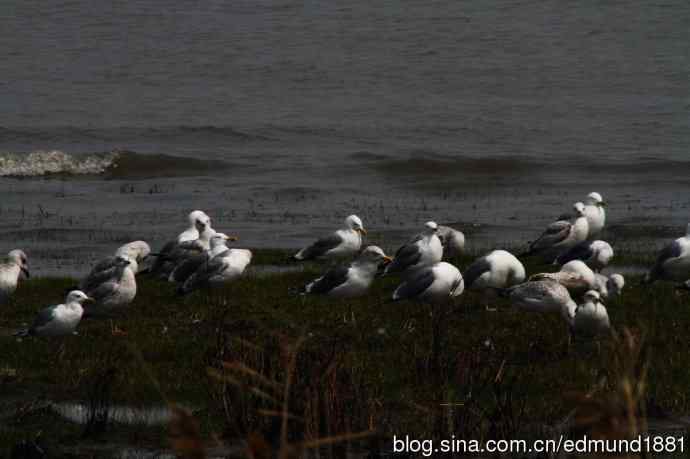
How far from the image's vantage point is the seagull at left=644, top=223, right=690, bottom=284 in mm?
13758

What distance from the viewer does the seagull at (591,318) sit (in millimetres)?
10961

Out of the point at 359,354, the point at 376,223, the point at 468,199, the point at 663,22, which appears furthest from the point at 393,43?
the point at 359,354

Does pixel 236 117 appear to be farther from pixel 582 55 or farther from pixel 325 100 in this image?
pixel 582 55

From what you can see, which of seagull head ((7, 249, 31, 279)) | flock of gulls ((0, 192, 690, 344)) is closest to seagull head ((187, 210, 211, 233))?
flock of gulls ((0, 192, 690, 344))

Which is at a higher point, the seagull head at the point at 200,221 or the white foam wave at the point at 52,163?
the seagull head at the point at 200,221

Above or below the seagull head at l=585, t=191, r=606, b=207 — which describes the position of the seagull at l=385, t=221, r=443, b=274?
below

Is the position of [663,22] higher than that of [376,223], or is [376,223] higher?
[663,22]

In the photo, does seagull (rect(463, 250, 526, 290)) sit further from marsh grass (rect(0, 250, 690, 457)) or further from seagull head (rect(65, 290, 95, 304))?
seagull head (rect(65, 290, 95, 304))

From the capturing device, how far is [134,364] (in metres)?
10.2

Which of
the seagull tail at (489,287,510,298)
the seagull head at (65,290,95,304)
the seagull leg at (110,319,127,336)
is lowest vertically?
the seagull leg at (110,319,127,336)

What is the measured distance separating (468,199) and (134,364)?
16321 millimetres

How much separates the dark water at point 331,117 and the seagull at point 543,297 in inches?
269

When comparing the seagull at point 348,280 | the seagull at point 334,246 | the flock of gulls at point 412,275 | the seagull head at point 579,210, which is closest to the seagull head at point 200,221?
the flock of gulls at point 412,275

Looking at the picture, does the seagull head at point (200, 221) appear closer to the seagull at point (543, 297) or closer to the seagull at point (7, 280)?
the seagull at point (7, 280)
